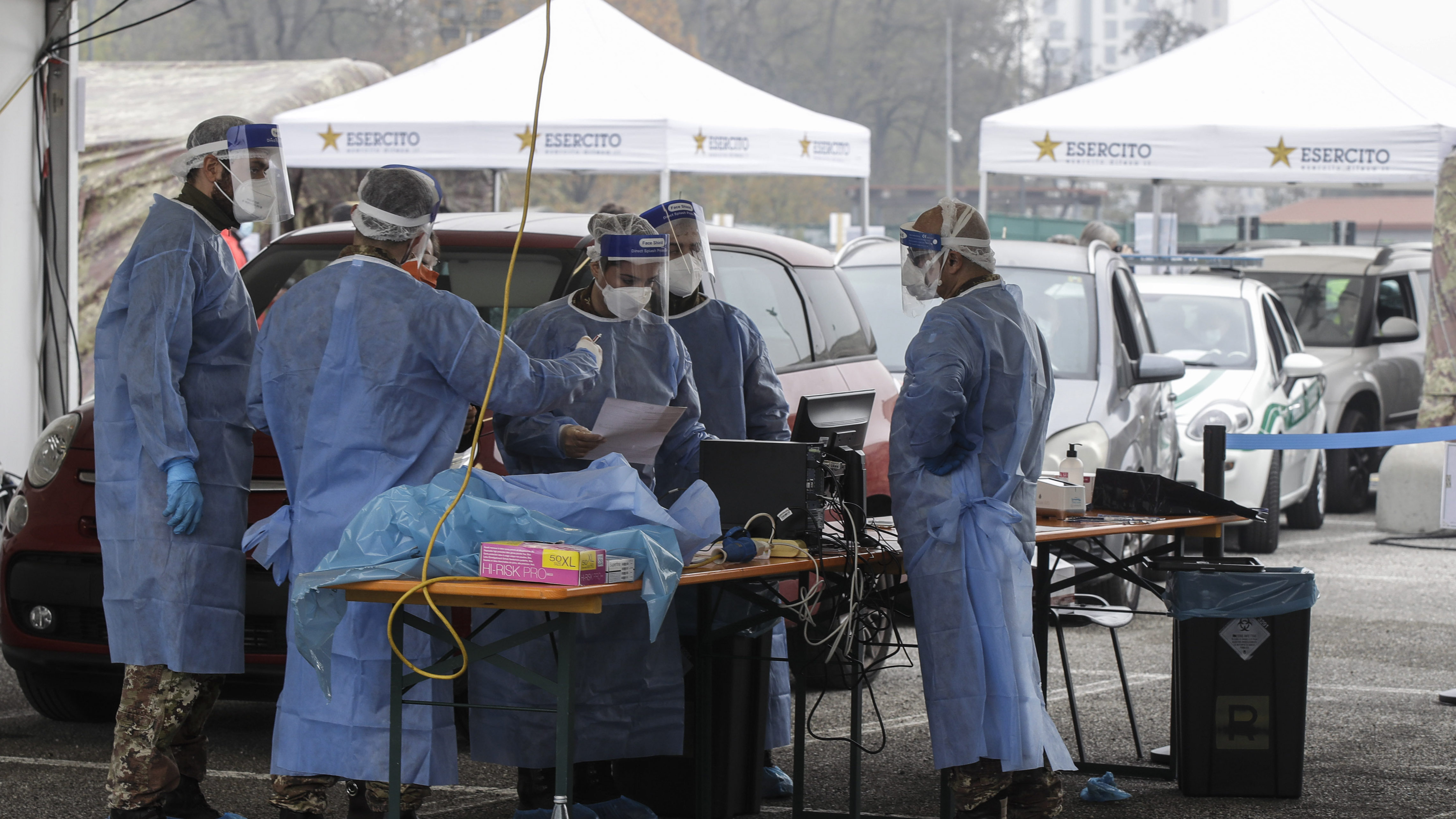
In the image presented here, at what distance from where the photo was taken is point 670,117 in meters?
11.7

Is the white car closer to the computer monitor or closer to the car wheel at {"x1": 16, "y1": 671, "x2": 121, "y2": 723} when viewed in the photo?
the computer monitor

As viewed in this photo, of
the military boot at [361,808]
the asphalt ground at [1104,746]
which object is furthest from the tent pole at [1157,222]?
the military boot at [361,808]

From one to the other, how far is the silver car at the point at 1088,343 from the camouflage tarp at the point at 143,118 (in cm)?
585

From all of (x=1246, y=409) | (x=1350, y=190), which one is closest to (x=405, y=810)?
(x=1246, y=409)

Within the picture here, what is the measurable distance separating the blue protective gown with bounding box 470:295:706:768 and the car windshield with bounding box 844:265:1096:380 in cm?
374

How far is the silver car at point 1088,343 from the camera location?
799cm

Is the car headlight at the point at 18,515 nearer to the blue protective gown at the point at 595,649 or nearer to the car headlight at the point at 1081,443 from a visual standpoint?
the blue protective gown at the point at 595,649

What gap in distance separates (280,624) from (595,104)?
7296mm

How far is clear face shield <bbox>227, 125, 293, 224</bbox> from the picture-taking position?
4.53 m

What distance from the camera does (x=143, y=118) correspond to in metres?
14.7

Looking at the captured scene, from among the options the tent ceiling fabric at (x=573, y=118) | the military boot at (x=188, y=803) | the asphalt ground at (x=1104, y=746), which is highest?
the tent ceiling fabric at (x=573, y=118)

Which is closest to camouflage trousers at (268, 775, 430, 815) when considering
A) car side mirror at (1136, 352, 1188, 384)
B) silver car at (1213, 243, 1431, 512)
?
car side mirror at (1136, 352, 1188, 384)

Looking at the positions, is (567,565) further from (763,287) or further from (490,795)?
(763,287)

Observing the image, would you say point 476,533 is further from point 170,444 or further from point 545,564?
point 170,444
